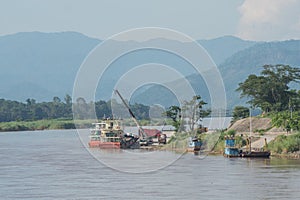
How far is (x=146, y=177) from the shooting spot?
34.5 m

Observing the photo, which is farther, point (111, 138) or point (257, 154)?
point (111, 138)

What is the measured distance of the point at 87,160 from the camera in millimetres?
44594

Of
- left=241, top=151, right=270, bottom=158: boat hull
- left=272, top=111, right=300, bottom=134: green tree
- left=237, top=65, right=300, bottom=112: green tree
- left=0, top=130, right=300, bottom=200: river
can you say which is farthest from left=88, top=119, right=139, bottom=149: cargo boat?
left=241, top=151, right=270, bottom=158: boat hull

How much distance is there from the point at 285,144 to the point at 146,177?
1278 cm

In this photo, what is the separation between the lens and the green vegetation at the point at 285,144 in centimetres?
4397

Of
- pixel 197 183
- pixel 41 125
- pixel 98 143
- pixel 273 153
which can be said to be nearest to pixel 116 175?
pixel 197 183

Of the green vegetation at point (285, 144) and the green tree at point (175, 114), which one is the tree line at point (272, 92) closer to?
the green tree at point (175, 114)

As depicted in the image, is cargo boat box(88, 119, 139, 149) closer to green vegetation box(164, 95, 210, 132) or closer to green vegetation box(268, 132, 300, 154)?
green vegetation box(164, 95, 210, 132)

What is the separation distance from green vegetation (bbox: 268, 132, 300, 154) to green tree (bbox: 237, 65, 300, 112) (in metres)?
17.4

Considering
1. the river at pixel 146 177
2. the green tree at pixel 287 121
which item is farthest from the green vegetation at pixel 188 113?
the river at pixel 146 177

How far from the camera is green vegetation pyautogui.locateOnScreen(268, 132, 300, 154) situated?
43975 mm

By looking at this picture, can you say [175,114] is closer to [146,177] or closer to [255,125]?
[255,125]

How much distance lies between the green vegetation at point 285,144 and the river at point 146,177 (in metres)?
2.41

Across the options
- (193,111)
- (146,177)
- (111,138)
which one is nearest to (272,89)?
(193,111)
